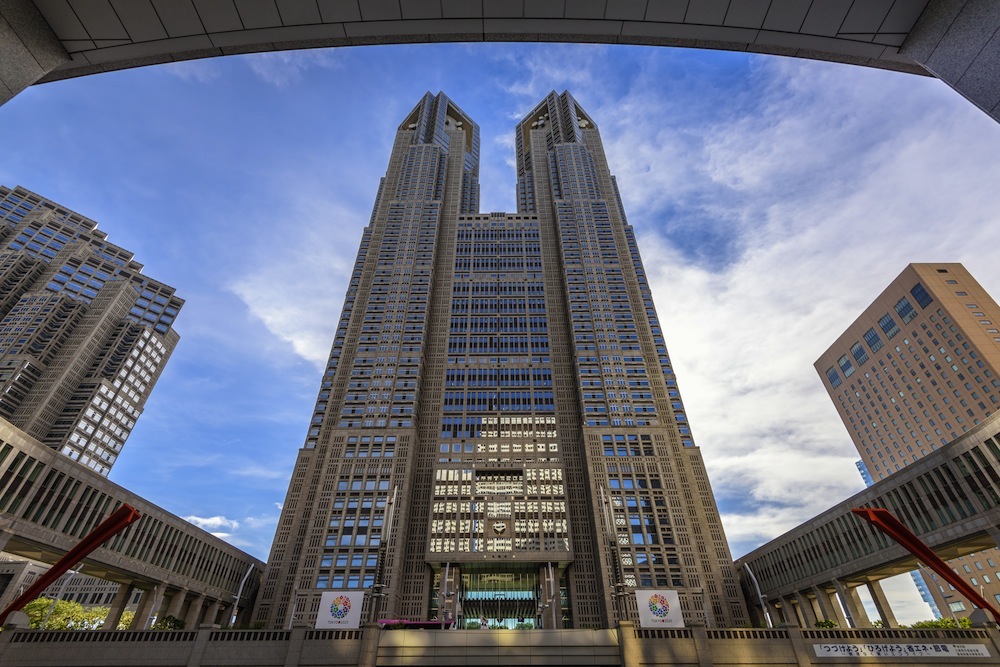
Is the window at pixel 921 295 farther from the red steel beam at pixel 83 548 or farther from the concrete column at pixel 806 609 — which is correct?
the red steel beam at pixel 83 548

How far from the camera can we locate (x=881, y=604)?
191ft

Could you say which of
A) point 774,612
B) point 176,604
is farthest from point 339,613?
point 774,612

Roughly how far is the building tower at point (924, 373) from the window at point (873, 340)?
257 mm

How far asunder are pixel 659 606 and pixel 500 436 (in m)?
62.0

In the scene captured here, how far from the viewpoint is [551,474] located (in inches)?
3452

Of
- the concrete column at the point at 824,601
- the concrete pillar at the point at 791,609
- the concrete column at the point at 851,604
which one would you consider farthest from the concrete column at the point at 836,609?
the concrete pillar at the point at 791,609

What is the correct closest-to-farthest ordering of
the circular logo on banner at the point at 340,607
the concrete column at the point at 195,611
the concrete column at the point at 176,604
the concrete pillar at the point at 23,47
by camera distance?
the concrete pillar at the point at 23,47 < the circular logo on banner at the point at 340,607 < the concrete column at the point at 176,604 < the concrete column at the point at 195,611

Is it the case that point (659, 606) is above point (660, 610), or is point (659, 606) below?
above

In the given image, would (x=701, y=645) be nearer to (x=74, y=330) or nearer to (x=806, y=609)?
(x=806, y=609)

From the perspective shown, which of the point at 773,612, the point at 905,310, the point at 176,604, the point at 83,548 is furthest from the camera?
the point at 905,310

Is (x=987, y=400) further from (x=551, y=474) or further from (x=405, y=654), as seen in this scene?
(x=405, y=654)

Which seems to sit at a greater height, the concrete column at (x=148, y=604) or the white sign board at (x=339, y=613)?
the concrete column at (x=148, y=604)

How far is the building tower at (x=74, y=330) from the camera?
11225 centimetres

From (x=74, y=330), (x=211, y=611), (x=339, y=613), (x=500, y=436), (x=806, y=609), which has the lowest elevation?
(x=339, y=613)
